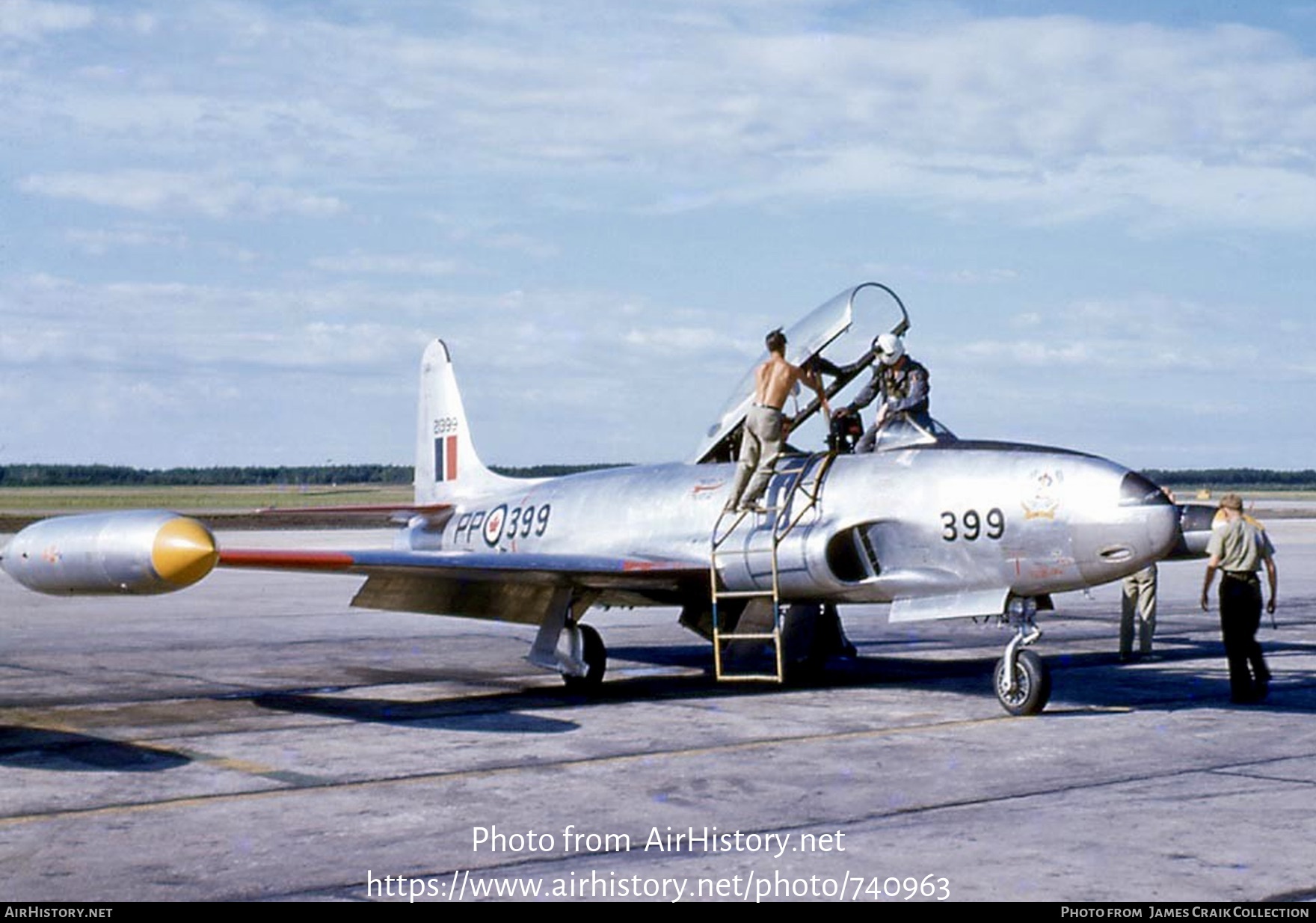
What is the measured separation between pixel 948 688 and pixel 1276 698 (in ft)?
9.40

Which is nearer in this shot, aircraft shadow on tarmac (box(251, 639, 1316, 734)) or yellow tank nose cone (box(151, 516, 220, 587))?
yellow tank nose cone (box(151, 516, 220, 587))

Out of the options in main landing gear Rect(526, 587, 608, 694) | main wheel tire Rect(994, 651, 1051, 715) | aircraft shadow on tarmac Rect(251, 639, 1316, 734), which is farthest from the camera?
main landing gear Rect(526, 587, 608, 694)

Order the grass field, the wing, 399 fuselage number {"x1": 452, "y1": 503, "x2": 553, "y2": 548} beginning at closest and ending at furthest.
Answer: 1. the wing
2. 399 fuselage number {"x1": 452, "y1": 503, "x2": 553, "y2": 548}
3. the grass field

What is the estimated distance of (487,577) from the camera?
44.7 feet

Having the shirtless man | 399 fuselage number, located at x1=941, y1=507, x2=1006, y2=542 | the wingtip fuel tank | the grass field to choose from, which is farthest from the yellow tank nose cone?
the grass field

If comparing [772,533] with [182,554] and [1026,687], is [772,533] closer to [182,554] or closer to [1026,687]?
[1026,687]

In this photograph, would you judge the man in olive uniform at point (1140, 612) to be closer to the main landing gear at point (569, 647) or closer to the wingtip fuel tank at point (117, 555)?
the main landing gear at point (569, 647)

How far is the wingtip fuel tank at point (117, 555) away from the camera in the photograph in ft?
30.9

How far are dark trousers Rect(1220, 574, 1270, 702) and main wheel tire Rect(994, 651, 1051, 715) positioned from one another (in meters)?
1.90

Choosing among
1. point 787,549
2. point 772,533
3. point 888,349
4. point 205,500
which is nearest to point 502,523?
point 772,533

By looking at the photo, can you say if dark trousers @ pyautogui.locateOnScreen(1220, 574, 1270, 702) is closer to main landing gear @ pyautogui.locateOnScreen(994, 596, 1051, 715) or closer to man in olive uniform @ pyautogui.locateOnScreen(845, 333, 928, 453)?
main landing gear @ pyautogui.locateOnScreen(994, 596, 1051, 715)

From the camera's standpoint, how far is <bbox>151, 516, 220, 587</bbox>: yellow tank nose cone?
30.8 ft

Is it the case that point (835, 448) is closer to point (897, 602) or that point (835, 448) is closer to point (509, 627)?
point (897, 602)

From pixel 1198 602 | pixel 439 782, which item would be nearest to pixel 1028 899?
pixel 439 782
